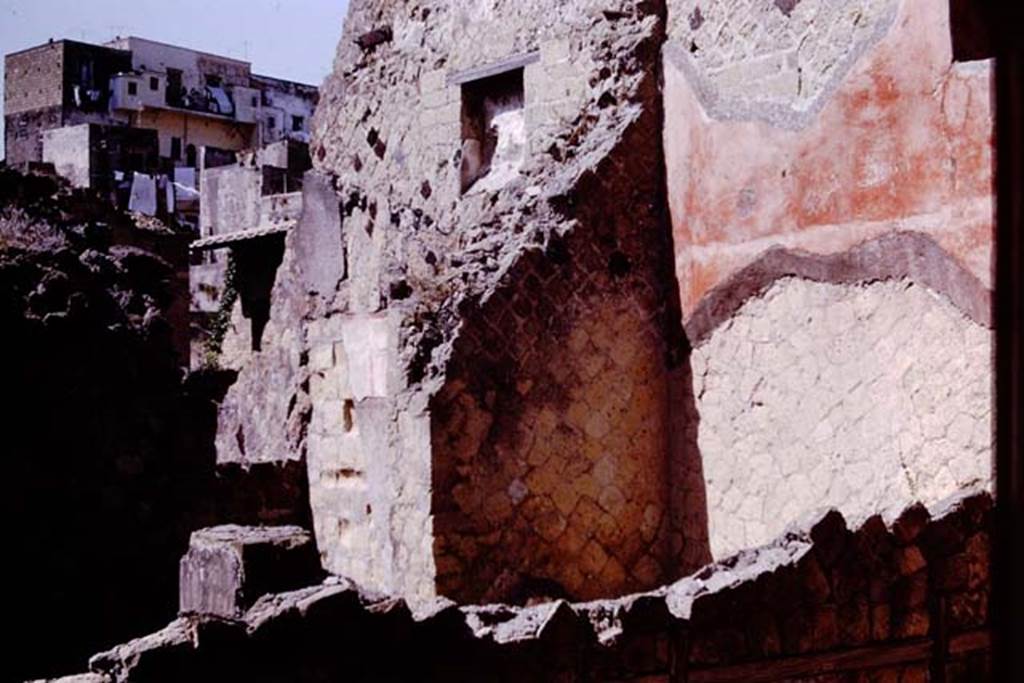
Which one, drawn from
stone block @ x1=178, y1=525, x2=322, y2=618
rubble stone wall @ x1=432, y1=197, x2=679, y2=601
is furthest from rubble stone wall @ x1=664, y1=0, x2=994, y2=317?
stone block @ x1=178, y1=525, x2=322, y2=618

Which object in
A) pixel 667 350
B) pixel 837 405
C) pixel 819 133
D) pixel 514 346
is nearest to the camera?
pixel 837 405

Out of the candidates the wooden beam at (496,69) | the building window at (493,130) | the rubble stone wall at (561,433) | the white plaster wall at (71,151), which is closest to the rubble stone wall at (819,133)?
the rubble stone wall at (561,433)

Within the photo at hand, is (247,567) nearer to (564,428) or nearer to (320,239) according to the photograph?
(564,428)

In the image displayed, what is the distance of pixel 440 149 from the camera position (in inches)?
316

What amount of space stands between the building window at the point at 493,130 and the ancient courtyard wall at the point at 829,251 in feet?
4.24

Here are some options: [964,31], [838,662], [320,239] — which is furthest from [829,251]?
[320,239]

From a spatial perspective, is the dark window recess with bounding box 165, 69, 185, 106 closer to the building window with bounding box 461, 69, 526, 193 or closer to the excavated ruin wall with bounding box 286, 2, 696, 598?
the building window with bounding box 461, 69, 526, 193

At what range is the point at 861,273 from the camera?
5348 mm

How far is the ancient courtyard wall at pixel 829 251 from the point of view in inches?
192

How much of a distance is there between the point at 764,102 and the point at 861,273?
1096mm

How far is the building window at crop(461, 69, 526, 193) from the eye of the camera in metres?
7.61

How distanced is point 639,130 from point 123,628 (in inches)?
213

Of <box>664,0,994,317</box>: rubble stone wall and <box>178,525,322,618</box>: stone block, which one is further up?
<box>664,0,994,317</box>: rubble stone wall

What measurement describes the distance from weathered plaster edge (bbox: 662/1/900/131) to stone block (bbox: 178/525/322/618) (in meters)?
2.95
